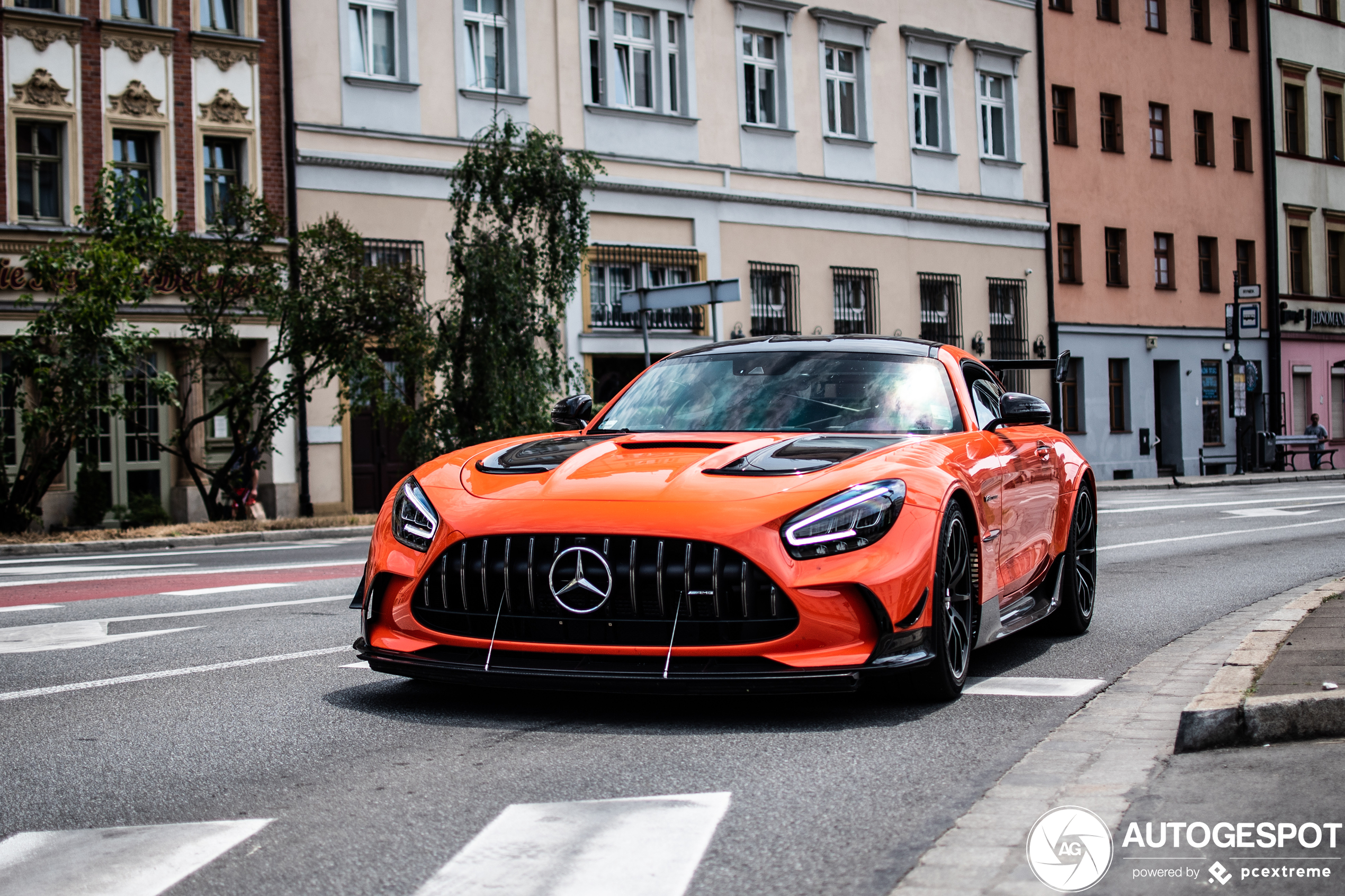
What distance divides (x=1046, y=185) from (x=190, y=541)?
25333 mm

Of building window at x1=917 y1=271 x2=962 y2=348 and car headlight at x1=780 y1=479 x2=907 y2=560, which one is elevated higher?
building window at x1=917 y1=271 x2=962 y2=348

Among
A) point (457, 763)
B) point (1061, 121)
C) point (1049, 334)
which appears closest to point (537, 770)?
point (457, 763)

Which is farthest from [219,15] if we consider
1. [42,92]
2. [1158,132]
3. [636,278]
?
[1158,132]

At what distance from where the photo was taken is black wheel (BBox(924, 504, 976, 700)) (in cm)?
591

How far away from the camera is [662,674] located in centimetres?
548

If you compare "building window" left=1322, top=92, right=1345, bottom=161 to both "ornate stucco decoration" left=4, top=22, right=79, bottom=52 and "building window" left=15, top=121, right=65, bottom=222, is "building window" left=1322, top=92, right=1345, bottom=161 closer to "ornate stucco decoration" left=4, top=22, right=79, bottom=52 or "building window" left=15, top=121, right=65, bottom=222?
"ornate stucco decoration" left=4, top=22, right=79, bottom=52

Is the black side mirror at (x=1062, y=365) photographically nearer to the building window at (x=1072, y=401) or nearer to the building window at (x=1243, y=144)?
the building window at (x=1072, y=401)

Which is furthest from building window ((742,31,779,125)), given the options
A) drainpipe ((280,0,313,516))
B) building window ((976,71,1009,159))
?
drainpipe ((280,0,313,516))

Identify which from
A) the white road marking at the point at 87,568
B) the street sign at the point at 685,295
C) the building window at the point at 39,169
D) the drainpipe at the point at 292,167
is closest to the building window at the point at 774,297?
the street sign at the point at 685,295

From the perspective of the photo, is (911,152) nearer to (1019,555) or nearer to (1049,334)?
(1049,334)

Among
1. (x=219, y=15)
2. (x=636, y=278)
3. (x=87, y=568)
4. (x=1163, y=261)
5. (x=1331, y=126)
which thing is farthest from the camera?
(x=1331, y=126)

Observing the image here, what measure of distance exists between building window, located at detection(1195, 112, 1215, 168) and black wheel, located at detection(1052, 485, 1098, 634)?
37.5 m

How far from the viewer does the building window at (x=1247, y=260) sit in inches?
1761

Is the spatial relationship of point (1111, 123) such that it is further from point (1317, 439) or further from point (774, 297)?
point (774, 297)
